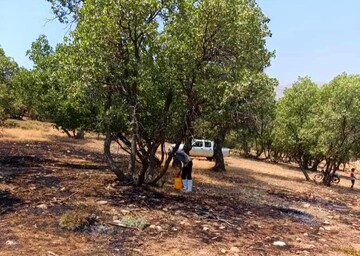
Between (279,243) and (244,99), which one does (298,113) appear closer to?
(244,99)

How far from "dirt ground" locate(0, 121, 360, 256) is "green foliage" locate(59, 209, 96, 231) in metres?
0.18

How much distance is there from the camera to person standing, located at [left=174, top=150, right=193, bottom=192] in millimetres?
15430

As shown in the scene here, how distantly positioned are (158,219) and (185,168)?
4.82m

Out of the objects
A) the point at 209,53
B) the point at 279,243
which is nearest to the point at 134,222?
the point at 279,243

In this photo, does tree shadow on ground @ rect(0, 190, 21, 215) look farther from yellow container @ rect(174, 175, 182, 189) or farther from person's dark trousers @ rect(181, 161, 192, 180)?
person's dark trousers @ rect(181, 161, 192, 180)

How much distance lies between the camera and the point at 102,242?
28.4ft

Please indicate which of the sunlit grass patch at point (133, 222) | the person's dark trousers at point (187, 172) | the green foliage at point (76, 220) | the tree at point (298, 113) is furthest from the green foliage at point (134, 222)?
the tree at point (298, 113)

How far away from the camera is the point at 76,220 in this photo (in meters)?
9.52

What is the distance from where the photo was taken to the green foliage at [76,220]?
9328 mm

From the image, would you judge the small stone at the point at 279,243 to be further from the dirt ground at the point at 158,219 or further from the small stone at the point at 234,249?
the small stone at the point at 234,249

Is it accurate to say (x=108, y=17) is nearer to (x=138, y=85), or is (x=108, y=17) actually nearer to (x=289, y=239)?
(x=138, y=85)

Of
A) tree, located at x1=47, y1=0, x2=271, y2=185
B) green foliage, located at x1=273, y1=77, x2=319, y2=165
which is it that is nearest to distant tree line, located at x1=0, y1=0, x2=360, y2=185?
tree, located at x1=47, y1=0, x2=271, y2=185

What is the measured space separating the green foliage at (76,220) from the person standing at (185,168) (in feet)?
19.6

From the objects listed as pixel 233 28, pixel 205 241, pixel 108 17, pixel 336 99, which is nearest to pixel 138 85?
pixel 108 17
